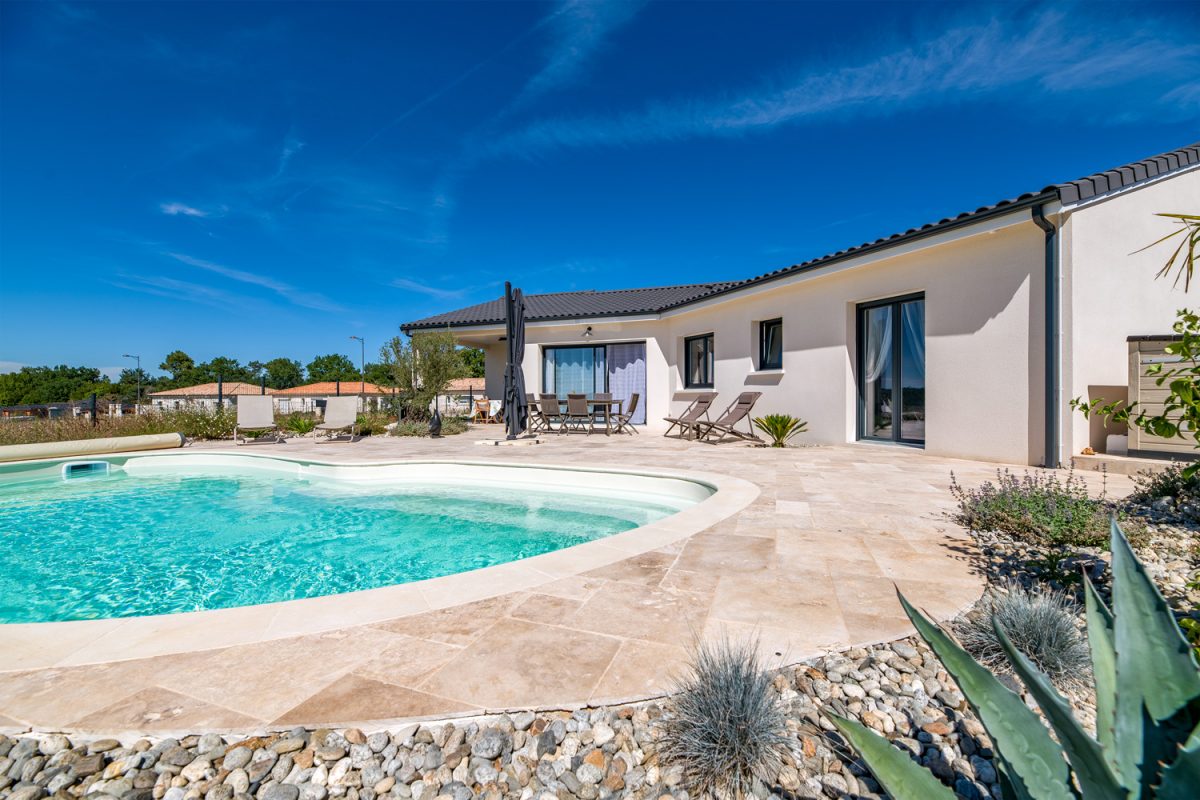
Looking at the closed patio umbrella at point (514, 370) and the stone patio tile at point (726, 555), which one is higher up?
the closed patio umbrella at point (514, 370)

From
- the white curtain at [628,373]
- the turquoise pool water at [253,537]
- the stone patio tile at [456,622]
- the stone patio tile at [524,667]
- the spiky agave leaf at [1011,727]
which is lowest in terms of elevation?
the turquoise pool water at [253,537]

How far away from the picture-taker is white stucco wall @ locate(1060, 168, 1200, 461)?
5.88 metres

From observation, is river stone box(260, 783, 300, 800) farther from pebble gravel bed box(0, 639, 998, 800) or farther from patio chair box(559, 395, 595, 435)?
patio chair box(559, 395, 595, 435)

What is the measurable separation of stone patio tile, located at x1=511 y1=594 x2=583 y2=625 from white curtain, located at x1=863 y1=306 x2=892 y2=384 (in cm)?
765

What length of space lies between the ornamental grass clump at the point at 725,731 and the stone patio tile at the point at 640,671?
159 millimetres

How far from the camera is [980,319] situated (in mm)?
6629

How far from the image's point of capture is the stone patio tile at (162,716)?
5.20ft

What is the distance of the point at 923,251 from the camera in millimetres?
7203

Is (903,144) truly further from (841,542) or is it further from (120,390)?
(120,390)

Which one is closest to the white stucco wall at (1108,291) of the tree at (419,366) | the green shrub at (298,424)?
the tree at (419,366)

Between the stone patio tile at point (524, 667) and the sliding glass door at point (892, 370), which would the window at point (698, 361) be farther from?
the stone patio tile at point (524, 667)

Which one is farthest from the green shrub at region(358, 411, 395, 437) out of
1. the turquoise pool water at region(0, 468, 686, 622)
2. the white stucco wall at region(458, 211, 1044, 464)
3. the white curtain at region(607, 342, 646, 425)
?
the white stucco wall at region(458, 211, 1044, 464)

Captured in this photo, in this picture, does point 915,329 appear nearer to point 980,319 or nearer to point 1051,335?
point 980,319

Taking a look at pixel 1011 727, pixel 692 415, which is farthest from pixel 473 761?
pixel 692 415
